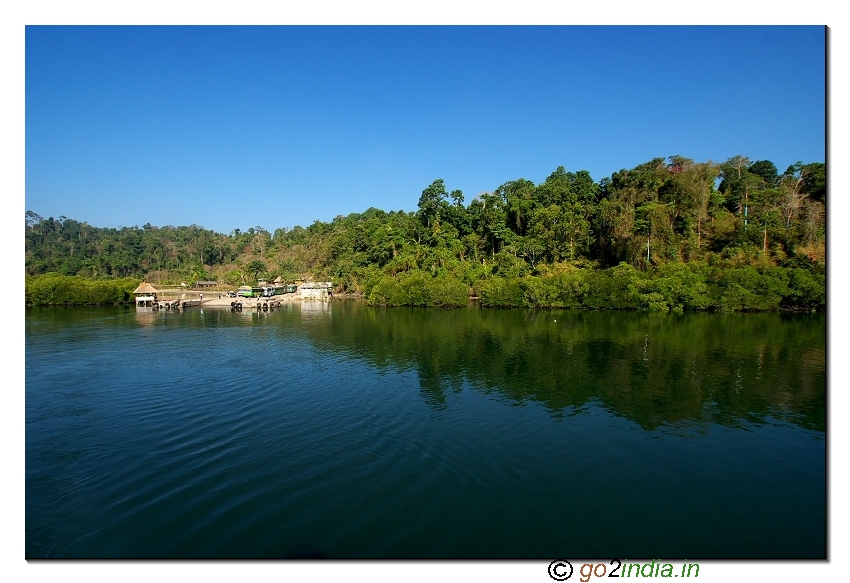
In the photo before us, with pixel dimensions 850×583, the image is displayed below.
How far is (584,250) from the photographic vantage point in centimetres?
7138

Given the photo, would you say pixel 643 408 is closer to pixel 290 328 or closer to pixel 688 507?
pixel 688 507

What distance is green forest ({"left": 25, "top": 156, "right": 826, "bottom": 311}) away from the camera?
1959 inches

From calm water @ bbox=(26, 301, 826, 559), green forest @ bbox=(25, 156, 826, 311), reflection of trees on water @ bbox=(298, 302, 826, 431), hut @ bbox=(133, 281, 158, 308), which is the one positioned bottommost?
calm water @ bbox=(26, 301, 826, 559)

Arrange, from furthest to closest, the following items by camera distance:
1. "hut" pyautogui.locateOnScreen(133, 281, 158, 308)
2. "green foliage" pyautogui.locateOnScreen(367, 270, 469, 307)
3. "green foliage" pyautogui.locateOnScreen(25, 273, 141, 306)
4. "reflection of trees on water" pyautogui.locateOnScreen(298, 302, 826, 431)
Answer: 1. "green foliage" pyautogui.locateOnScreen(25, 273, 141, 306)
2. "hut" pyautogui.locateOnScreen(133, 281, 158, 308)
3. "green foliage" pyautogui.locateOnScreen(367, 270, 469, 307)
4. "reflection of trees on water" pyautogui.locateOnScreen(298, 302, 826, 431)

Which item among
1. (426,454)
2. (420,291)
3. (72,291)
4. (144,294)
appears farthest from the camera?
(72,291)

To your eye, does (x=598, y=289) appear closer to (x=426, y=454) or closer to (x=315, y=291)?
(x=315, y=291)

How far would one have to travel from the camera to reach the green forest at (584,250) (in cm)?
4975

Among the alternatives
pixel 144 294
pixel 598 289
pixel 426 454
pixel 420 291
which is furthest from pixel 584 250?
pixel 144 294

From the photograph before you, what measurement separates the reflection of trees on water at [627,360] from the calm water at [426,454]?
0.21 meters

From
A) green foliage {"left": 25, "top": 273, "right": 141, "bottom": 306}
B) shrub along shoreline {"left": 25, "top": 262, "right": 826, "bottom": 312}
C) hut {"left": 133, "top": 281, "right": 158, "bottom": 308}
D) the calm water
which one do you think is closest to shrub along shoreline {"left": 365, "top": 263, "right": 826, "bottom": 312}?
shrub along shoreline {"left": 25, "top": 262, "right": 826, "bottom": 312}

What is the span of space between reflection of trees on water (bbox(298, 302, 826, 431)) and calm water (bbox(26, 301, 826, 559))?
0.21 meters

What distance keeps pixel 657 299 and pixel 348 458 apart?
50.5 m

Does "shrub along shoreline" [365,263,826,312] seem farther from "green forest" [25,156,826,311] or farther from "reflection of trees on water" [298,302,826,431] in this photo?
"reflection of trees on water" [298,302,826,431]

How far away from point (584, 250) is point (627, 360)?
154 ft
